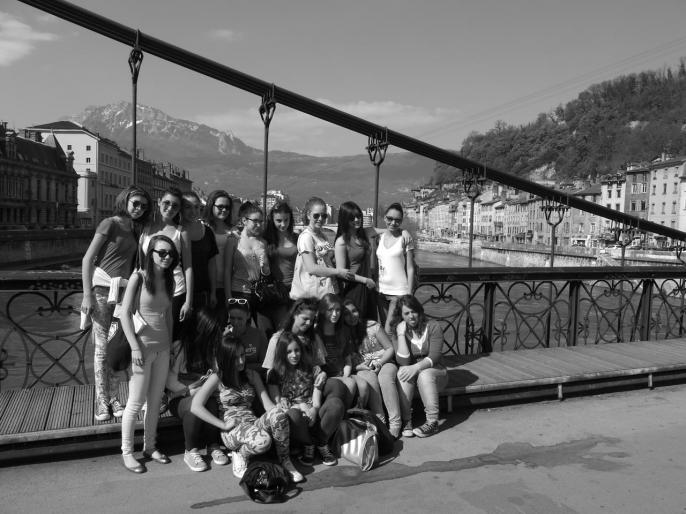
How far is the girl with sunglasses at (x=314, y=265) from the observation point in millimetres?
4062

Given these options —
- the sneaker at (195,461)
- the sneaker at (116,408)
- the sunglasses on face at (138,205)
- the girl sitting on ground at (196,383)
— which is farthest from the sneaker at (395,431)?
the sunglasses on face at (138,205)

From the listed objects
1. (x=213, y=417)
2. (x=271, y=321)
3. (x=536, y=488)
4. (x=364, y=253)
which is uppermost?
(x=364, y=253)

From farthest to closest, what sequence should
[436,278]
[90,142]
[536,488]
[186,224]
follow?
[90,142]
[436,278]
[186,224]
[536,488]

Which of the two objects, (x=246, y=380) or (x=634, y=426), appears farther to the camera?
(x=634, y=426)

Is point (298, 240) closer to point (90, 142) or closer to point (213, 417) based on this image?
point (213, 417)

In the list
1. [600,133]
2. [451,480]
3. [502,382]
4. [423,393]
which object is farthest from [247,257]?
[600,133]

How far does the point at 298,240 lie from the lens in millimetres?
4125

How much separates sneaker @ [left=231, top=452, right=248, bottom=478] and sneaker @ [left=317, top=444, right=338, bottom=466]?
46 centimetres

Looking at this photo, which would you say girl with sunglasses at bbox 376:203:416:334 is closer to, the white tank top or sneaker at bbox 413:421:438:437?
the white tank top

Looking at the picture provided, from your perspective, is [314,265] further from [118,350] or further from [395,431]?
[118,350]

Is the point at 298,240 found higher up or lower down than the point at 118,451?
higher up

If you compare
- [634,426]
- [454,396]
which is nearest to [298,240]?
[454,396]

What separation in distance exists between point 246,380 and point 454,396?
5.38 ft

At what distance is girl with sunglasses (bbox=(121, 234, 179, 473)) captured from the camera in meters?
3.29
